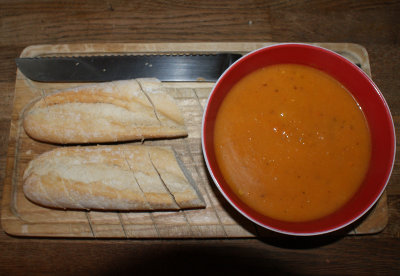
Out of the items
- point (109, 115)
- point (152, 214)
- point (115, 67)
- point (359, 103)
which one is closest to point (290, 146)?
point (359, 103)

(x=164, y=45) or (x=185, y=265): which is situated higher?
(x=164, y=45)

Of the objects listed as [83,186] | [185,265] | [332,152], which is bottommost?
[185,265]

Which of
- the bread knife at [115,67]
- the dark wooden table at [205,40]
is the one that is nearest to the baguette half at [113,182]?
the dark wooden table at [205,40]

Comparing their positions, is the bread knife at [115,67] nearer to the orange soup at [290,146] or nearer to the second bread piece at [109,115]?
the second bread piece at [109,115]

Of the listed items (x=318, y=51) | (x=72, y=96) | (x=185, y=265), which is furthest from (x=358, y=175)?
(x=72, y=96)

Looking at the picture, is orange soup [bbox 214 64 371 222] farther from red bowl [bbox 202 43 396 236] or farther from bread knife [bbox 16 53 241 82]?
bread knife [bbox 16 53 241 82]

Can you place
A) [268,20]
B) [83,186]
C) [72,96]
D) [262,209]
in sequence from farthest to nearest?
1. [268,20]
2. [72,96]
3. [83,186]
4. [262,209]

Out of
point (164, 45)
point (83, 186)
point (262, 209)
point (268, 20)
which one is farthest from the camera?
point (268, 20)

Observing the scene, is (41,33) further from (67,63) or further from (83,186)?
(83,186)
